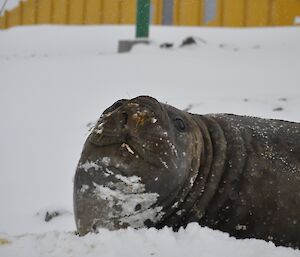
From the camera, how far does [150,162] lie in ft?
7.50

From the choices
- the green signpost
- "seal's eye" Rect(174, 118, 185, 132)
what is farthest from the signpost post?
"seal's eye" Rect(174, 118, 185, 132)

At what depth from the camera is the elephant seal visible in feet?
7.45

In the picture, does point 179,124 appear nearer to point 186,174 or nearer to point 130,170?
point 186,174

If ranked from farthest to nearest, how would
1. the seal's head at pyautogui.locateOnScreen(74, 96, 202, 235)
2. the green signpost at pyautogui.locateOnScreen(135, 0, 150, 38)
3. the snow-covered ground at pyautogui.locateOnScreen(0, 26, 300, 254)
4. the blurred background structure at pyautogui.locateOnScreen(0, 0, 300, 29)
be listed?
the blurred background structure at pyautogui.locateOnScreen(0, 0, 300, 29) < the green signpost at pyautogui.locateOnScreen(135, 0, 150, 38) < the seal's head at pyautogui.locateOnScreen(74, 96, 202, 235) < the snow-covered ground at pyautogui.locateOnScreen(0, 26, 300, 254)

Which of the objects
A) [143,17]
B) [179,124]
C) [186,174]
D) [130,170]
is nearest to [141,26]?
[143,17]

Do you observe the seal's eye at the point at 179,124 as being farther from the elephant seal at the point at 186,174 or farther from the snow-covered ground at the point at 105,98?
the snow-covered ground at the point at 105,98

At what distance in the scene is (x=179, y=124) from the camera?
2594 millimetres

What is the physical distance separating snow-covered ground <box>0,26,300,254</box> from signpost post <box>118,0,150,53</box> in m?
0.15

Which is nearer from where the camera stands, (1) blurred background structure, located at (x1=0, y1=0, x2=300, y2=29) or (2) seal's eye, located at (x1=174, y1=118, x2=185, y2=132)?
(2) seal's eye, located at (x1=174, y1=118, x2=185, y2=132)

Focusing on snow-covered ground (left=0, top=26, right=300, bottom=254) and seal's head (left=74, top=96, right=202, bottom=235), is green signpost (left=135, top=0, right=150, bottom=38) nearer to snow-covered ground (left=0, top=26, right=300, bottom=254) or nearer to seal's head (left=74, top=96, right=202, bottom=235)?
snow-covered ground (left=0, top=26, right=300, bottom=254)

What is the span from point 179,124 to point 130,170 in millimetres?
455

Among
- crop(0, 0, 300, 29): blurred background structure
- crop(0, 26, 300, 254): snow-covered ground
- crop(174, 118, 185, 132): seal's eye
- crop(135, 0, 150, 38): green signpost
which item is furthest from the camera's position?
crop(0, 0, 300, 29): blurred background structure

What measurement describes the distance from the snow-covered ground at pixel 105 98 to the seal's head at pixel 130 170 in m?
0.21

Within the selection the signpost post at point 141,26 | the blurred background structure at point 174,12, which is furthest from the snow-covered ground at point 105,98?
the blurred background structure at point 174,12
